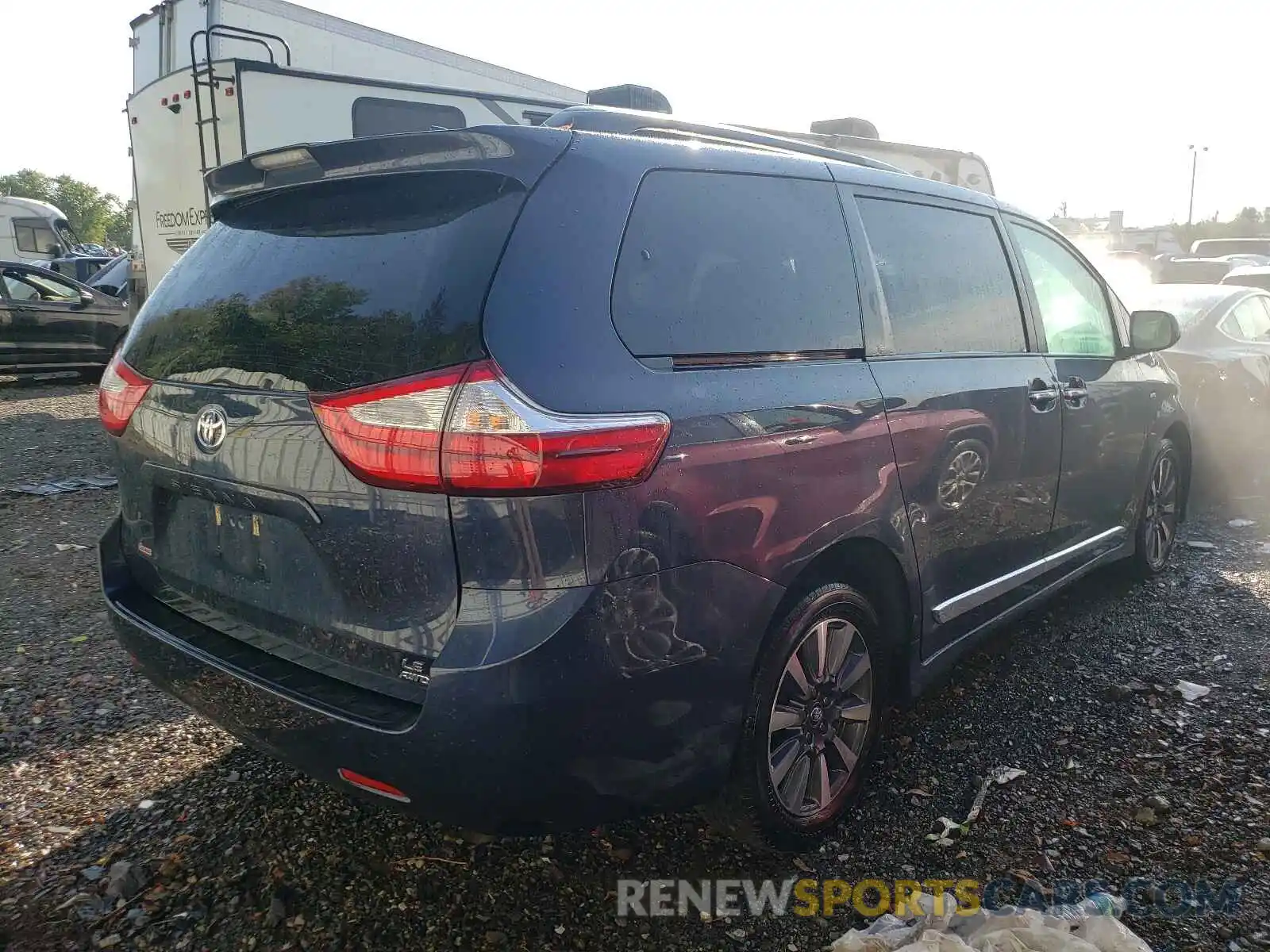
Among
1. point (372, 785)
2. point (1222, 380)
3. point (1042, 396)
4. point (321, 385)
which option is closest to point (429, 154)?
point (321, 385)

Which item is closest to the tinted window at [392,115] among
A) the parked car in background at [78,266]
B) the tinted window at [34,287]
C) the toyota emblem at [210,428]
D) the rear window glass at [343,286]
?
the tinted window at [34,287]

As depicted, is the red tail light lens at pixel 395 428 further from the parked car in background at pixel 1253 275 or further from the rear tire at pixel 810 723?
the parked car in background at pixel 1253 275

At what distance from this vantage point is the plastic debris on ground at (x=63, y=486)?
6.55 meters

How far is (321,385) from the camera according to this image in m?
1.97

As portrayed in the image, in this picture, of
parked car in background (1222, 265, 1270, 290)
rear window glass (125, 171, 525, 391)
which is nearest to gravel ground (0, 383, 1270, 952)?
rear window glass (125, 171, 525, 391)

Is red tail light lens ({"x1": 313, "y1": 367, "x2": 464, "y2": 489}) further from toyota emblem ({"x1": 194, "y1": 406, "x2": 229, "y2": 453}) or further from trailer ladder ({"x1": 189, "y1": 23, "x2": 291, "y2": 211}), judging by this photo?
trailer ladder ({"x1": 189, "y1": 23, "x2": 291, "y2": 211})

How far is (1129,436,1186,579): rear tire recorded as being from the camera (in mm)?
4648

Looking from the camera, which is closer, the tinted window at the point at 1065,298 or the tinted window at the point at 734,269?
the tinted window at the point at 734,269

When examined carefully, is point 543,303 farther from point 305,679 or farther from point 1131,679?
point 1131,679

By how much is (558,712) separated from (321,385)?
84cm

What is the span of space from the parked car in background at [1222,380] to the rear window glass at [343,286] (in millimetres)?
6358

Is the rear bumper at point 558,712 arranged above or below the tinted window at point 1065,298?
below

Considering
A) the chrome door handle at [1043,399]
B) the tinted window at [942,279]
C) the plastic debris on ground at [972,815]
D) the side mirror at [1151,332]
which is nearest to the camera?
the plastic debris on ground at [972,815]

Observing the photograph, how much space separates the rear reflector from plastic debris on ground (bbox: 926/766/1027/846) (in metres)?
1.57
